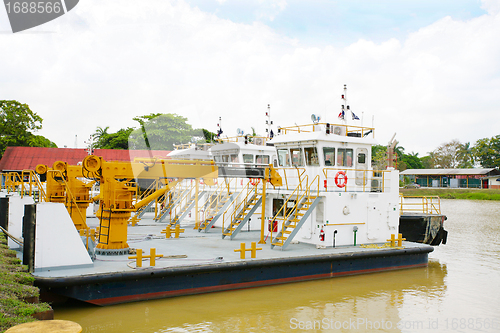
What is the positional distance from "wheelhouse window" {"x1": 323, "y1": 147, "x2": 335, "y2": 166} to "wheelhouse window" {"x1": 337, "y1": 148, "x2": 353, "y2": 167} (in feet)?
0.79

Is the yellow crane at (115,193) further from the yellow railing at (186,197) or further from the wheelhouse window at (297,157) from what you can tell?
the yellow railing at (186,197)

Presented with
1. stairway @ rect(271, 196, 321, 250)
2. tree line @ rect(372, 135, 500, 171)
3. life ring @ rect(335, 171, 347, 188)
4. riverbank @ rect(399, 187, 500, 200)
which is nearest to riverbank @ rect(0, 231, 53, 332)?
stairway @ rect(271, 196, 321, 250)

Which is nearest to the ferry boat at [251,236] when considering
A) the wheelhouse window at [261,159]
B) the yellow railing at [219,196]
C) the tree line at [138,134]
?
the yellow railing at [219,196]

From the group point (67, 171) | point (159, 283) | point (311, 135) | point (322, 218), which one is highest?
point (311, 135)

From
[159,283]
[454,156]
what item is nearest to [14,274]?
[159,283]

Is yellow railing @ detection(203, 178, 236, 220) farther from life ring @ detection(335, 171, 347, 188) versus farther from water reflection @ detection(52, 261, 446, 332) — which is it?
water reflection @ detection(52, 261, 446, 332)

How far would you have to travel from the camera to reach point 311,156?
14.1 metres

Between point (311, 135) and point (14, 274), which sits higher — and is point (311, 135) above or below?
above

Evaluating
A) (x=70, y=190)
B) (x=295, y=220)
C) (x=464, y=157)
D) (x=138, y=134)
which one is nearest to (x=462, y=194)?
(x=464, y=157)

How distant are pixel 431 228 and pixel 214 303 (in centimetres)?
1048

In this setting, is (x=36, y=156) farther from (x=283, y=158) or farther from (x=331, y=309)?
(x=331, y=309)

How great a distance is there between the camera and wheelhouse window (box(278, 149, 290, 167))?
15.0 metres

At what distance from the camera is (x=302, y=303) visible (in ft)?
33.8

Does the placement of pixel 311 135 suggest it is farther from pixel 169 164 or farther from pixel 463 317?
pixel 463 317
